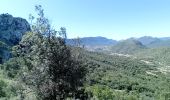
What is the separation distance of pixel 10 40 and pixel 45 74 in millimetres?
135562

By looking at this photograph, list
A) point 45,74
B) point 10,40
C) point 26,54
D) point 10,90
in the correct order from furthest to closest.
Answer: point 10,40, point 10,90, point 26,54, point 45,74

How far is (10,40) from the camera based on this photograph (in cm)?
14975

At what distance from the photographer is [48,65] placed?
62.4ft

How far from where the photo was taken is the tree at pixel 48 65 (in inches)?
742

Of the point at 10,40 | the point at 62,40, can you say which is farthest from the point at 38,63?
the point at 10,40

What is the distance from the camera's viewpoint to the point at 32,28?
65.3ft

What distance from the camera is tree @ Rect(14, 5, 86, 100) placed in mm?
18844

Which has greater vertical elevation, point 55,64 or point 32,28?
point 32,28

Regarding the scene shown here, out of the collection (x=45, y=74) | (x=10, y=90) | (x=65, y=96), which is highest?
(x=45, y=74)

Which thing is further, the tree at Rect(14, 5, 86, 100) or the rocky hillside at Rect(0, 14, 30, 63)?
the rocky hillside at Rect(0, 14, 30, 63)

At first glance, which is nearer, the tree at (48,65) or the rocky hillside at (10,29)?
the tree at (48,65)

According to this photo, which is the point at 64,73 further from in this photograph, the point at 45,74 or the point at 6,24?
the point at 6,24

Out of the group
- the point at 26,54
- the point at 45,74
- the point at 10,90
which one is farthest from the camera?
the point at 10,90

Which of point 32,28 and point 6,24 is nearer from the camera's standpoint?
point 32,28
